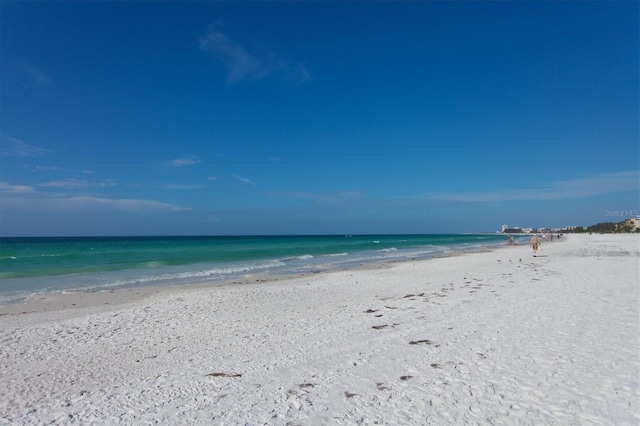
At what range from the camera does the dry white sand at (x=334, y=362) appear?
4.58 m

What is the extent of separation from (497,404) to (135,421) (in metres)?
4.28

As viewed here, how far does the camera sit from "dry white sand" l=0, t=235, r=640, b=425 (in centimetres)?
458

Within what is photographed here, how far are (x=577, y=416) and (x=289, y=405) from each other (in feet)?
10.8

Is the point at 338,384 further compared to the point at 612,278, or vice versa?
the point at 612,278

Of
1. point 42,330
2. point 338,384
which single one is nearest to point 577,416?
point 338,384

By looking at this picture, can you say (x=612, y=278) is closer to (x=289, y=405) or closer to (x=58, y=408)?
(x=289, y=405)

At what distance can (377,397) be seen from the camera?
4.88m

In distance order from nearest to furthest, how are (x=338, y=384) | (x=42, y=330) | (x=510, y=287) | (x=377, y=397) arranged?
(x=377, y=397), (x=338, y=384), (x=42, y=330), (x=510, y=287)

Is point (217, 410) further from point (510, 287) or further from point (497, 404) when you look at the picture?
point (510, 287)

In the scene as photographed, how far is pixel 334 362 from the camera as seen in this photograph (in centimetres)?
618

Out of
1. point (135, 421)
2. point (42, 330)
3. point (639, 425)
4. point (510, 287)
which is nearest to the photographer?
point (639, 425)

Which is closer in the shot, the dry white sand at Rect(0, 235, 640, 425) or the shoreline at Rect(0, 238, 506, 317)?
the dry white sand at Rect(0, 235, 640, 425)

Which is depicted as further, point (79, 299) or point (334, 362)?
point (79, 299)

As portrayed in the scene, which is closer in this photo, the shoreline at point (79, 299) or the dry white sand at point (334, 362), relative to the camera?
the dry white sand at point (334, 362)
